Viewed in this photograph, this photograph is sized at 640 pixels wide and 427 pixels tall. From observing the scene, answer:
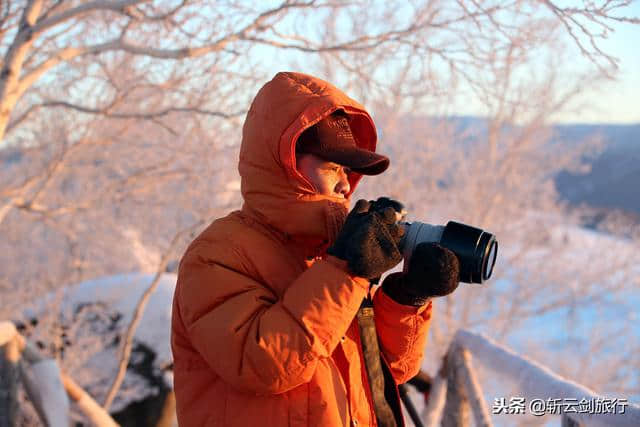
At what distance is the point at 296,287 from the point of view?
1.19 metres

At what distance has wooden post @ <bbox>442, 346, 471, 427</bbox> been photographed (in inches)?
99.4

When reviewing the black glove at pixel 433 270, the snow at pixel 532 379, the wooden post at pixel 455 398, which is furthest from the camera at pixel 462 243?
the wooden post at pixel 455 398

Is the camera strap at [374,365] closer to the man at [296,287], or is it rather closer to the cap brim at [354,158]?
the man at [296,287]

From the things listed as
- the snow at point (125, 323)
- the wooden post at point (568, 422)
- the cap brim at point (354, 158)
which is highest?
the cap brim at point (354, 158)

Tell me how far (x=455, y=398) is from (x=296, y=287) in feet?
5.62

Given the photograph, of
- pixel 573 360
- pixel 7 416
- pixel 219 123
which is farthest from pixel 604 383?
pixel 7 416

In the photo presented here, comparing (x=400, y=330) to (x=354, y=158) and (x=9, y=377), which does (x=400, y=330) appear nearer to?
(x=354, y=158)

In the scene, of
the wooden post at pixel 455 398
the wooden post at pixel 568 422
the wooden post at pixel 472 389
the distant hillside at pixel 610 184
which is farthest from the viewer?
the distant hillside at pixel 610 184

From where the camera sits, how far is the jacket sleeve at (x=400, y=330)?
1466 millimetres

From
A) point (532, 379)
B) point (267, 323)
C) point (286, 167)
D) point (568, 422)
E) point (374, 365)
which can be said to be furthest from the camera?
point (532, 379)

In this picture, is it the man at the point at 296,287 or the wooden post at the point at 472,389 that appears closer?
the man at the point at 296,287

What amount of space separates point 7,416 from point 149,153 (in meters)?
5.39

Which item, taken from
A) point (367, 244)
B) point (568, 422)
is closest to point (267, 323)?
point (367, 244)

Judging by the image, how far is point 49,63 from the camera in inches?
113
